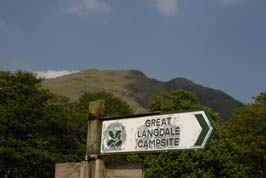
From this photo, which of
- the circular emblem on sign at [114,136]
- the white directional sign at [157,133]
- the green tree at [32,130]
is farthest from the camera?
the green tree at [32,130]

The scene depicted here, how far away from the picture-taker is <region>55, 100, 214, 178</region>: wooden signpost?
5652 mm

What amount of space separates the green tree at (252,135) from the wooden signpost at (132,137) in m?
57.3

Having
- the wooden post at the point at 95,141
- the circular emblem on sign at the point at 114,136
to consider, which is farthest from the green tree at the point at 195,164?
the circular emblem on sign at the point at 114,136

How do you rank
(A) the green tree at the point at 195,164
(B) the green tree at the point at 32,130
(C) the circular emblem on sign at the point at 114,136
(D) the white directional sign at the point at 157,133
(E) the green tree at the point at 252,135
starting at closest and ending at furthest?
(D) the white directional sign at the point at 157,133
(C) the circular emblem on sign at the point at 114,136
(A) the green tree at the point at 195,164
(B) the green tree at the point at 32,130
(E) the green tree at the point at 252,135

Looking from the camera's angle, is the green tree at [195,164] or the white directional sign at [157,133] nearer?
the white directional sign at [157,133]

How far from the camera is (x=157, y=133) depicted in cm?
592

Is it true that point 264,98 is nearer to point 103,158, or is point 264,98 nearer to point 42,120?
point 42,120

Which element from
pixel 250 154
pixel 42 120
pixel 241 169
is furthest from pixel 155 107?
pixel 241 169

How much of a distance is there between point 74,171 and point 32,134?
1922 inches

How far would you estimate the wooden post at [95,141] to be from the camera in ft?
20.6

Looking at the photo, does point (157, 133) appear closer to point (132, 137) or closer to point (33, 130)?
point (132, 137)

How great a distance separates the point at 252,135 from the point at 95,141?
60294 mm

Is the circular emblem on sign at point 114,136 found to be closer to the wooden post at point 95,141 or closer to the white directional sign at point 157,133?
the white directional sign at point 157,133

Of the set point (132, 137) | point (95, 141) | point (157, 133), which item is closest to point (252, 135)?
point (95, 141)
